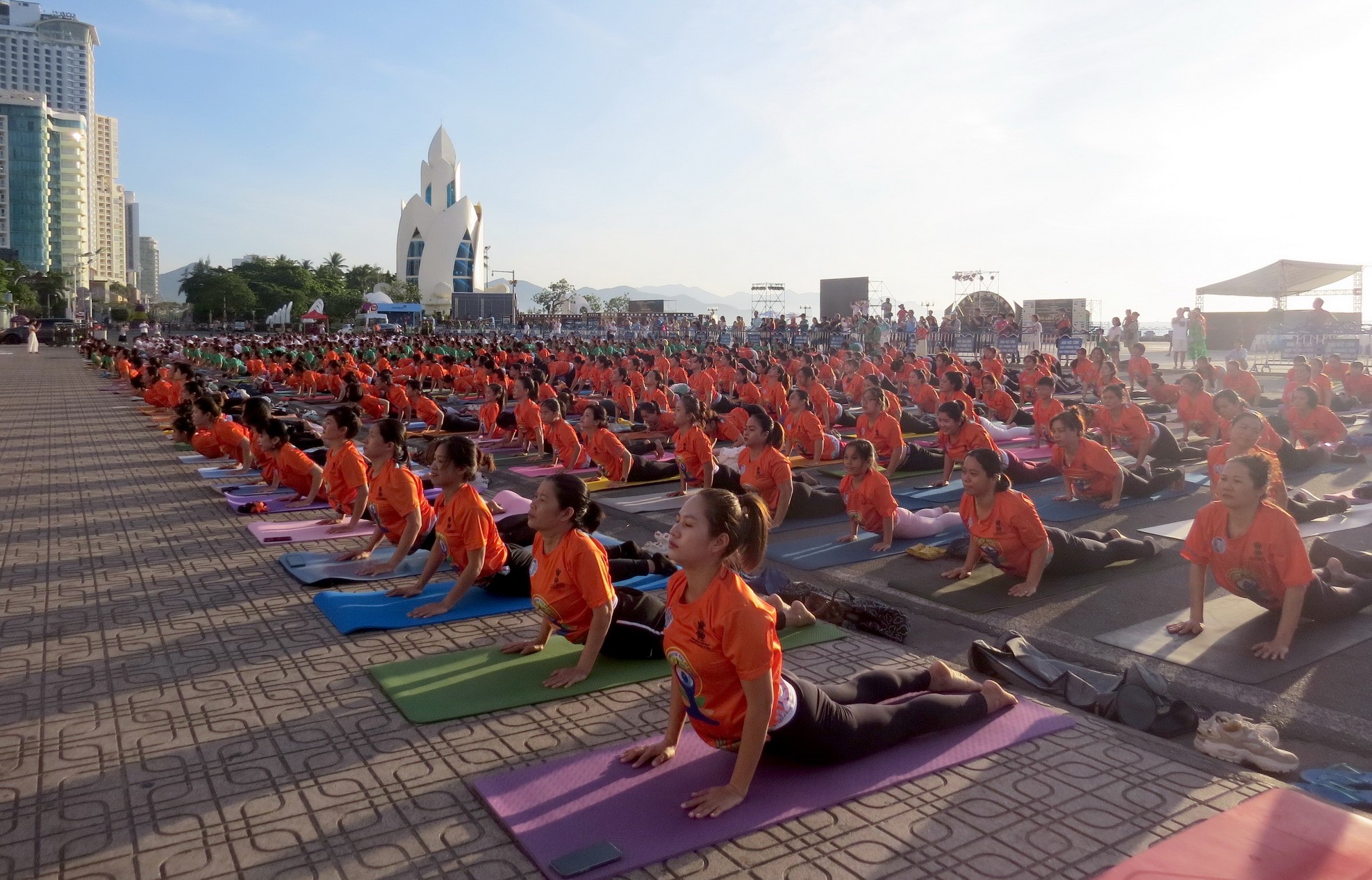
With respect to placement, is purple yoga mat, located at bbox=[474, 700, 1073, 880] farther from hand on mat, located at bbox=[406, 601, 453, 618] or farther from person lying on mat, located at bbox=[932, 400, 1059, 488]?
person lying on mat, located at bbox=[932, 400, 1059, 488]

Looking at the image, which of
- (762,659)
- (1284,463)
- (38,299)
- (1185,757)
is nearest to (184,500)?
(762,659)

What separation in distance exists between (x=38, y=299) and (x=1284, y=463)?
298ft

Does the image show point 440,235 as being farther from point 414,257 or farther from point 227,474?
point 227,474

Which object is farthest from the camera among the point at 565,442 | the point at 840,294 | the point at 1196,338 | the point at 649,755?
the point at 840,294

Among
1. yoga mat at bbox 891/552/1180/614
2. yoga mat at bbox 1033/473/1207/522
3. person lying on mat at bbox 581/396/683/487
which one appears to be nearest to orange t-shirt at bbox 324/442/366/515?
person lying on mat at bbox 581/396/683/487

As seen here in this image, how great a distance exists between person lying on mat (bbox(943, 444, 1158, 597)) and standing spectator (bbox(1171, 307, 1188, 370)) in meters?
20.0

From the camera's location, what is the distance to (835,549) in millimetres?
7328

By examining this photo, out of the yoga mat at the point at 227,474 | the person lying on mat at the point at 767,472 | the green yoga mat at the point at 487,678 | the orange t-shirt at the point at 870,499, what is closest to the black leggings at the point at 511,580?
the green yoga mat at the point at 487,678

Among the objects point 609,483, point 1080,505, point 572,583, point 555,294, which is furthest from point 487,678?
point 555,294

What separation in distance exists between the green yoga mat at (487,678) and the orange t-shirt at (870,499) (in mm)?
2193

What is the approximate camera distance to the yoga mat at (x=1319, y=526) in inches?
297

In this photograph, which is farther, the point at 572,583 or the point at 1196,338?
the point at 1196,338

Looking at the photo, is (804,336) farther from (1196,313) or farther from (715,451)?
(715,451)

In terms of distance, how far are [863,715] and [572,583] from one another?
4.95 feet
